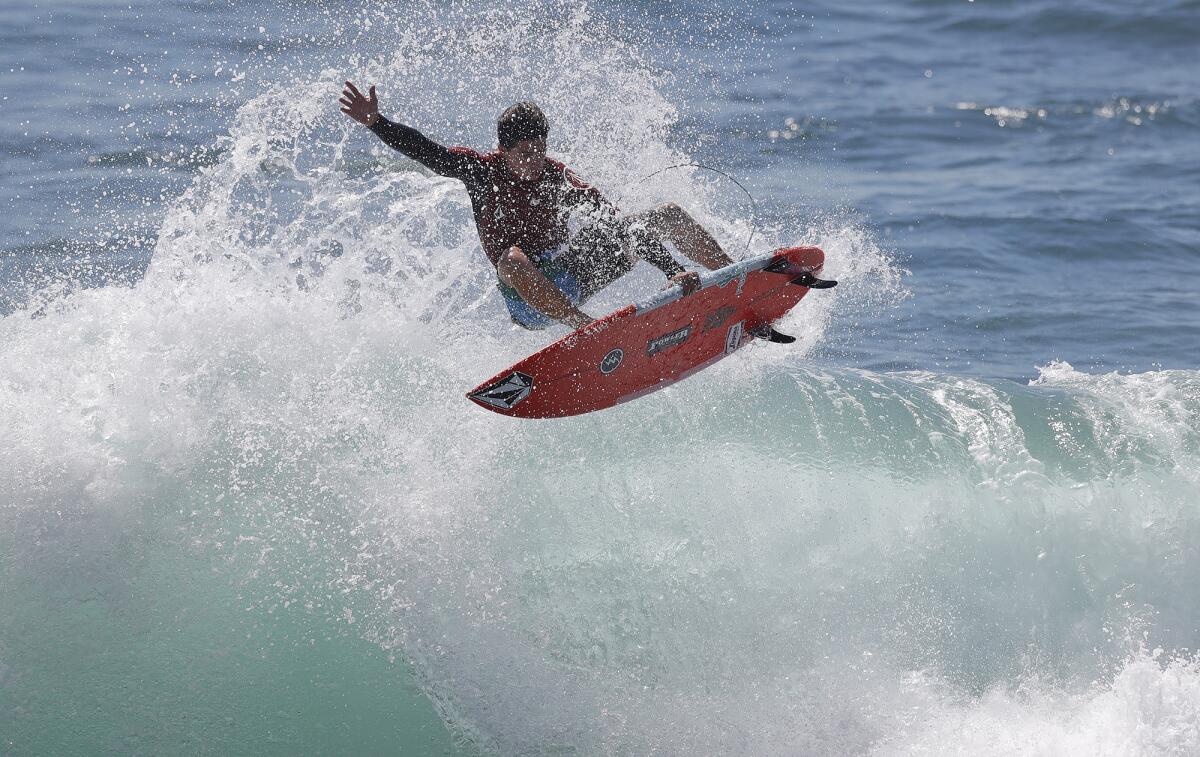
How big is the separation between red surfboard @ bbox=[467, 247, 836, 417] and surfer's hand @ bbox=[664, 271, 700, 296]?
0.04 m

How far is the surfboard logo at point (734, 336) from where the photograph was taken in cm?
663

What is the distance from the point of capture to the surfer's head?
5.82 m

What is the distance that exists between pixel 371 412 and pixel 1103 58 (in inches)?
620

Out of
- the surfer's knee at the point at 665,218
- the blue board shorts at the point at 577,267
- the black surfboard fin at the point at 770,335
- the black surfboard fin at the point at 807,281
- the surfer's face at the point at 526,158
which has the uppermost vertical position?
the surfer's face at the point at 526,158

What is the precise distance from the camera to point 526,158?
5.91m

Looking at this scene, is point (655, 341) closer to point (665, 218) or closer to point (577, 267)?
point (577, 267)

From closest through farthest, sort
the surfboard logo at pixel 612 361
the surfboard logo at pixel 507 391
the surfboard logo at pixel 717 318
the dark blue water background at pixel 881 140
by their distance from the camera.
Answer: the surfboard logo at pixel 507 391 → the surfboard logo at pixel 612 361 → the surfboard logo at pixel 717 318 → the dark blue water background at pixel 881 140

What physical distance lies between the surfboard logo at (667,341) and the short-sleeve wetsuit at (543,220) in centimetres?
32

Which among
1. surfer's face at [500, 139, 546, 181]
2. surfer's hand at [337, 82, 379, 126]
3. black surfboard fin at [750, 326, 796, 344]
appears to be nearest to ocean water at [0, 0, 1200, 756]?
black surfboard fin at [750, 326, 796, 344]

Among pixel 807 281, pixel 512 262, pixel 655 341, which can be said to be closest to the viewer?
pixel 512 262

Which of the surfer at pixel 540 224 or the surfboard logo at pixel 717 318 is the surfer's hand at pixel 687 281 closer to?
the surfer at pixel 540 224

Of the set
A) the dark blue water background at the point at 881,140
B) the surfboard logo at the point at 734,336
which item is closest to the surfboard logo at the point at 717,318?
the surfboard logo at the point at 734,336

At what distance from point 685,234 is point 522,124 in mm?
1166

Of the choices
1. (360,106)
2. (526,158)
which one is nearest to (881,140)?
(526,158)
